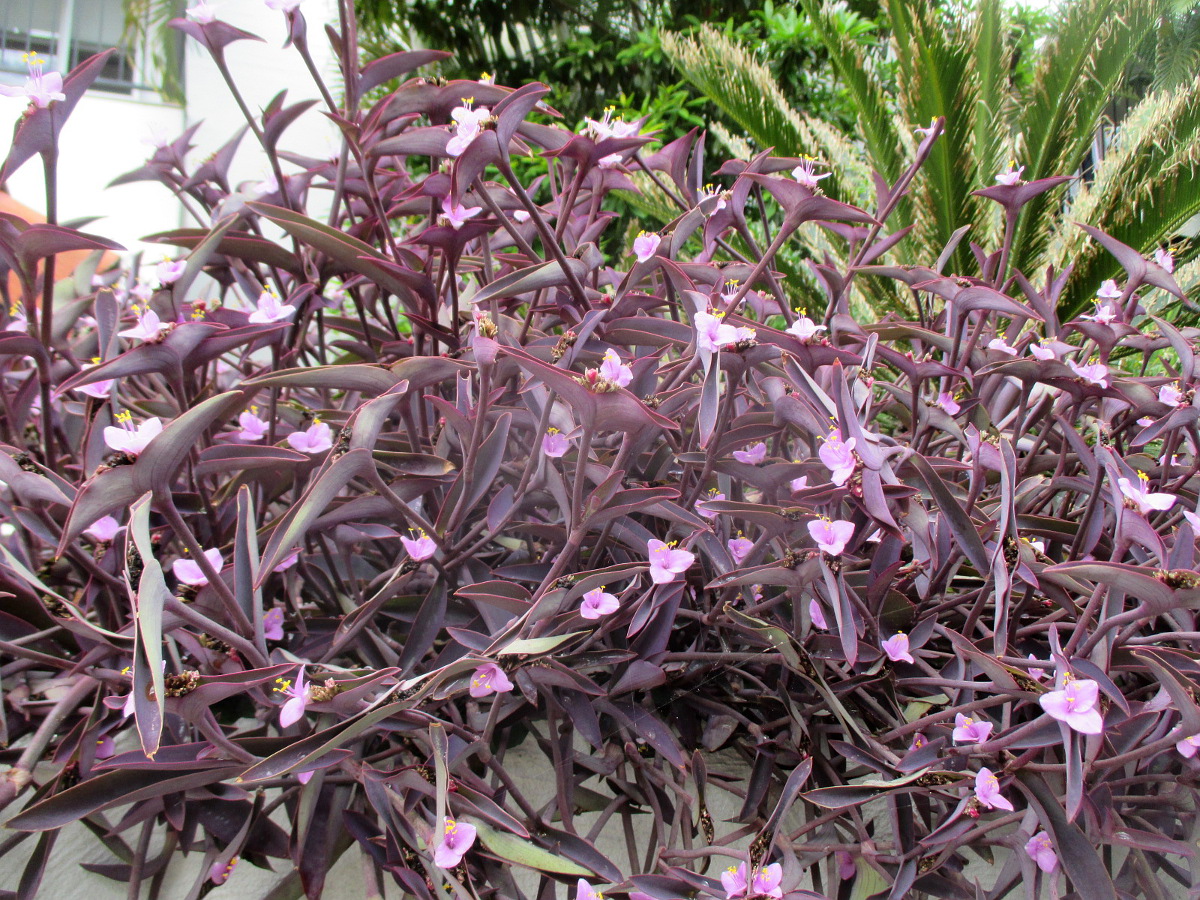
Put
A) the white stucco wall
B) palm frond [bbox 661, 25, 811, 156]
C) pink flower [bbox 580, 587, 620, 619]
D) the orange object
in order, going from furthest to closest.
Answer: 1. the white stucco wall
2. palm frond [bbox 661, 25, 811, 156]
3. the orange object
4. pink flower [bbox 580, 587, 620, 619]

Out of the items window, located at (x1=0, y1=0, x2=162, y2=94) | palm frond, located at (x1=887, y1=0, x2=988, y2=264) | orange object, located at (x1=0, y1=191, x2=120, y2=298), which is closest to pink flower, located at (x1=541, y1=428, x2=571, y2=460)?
orange object, located at (x1=0, y1=191, x2=120, y2=298)

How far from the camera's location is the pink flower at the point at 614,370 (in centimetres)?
33

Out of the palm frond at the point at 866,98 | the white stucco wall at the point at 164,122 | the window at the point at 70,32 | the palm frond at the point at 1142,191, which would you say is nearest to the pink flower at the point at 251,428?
the palm frond at the point at 1142,191

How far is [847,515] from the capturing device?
42 cm

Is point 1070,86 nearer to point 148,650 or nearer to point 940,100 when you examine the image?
point 940,100

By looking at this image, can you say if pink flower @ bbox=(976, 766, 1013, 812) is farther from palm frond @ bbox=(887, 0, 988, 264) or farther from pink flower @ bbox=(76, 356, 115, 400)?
palm frond @ bbox=(887, 0, 988, 264)

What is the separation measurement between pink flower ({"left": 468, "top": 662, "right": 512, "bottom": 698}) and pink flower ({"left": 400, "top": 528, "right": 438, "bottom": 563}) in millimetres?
73

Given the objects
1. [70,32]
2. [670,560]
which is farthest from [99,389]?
[70,32]

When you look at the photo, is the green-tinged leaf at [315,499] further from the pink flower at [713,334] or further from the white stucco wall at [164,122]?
the white stucco wall at [164,122]

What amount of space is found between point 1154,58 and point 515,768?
4.72 meters

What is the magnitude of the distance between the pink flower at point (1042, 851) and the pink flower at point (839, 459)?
0.63ft

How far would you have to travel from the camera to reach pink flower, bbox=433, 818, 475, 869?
0.32 m

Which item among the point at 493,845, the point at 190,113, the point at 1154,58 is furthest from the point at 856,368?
the point at 1154,58

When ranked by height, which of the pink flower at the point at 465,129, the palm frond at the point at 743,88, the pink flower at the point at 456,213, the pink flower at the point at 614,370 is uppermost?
the palm frond at the point at 743,88
